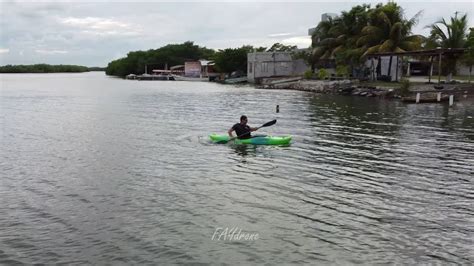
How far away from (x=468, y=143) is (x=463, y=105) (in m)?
18.7

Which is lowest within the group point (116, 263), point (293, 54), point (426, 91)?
point (116, 263)

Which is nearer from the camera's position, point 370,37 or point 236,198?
point 236,198

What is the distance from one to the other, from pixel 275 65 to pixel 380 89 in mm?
42079

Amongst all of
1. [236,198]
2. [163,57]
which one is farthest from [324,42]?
[163,57]

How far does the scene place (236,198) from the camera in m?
12.3

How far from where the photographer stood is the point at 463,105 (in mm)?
37594

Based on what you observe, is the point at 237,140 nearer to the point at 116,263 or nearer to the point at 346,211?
the point at 346,211

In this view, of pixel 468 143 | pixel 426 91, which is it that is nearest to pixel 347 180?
pixel 468 143

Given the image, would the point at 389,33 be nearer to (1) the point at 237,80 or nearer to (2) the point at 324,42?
(2) the point at 324,42

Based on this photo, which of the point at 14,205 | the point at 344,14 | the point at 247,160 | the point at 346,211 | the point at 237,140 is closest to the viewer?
the point at 346,211

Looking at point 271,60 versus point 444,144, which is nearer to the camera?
point 444,144

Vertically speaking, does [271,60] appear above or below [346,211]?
above

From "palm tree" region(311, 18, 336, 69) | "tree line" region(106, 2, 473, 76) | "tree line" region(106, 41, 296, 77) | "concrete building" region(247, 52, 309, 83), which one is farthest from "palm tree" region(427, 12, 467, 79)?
"tree line" region(106, 41, 296, 77)

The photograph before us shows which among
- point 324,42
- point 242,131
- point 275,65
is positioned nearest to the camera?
point 242,131
